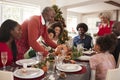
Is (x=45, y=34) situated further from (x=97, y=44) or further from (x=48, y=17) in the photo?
(x=97, y=44)

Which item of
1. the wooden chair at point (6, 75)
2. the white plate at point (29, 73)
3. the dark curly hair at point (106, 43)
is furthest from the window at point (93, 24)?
the wooden chair at point (6, 75)

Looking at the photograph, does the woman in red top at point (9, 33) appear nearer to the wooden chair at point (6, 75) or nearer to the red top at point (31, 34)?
the red top at point (31, 34)

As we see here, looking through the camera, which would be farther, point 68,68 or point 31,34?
point 31,34

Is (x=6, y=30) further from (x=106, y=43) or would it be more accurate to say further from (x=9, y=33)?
(x=106, y=43)

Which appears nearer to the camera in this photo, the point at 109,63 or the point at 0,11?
the point at 109,63

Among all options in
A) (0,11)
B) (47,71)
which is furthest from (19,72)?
A: (0,11)

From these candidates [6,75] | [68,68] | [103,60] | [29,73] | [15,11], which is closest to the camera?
[6,75]

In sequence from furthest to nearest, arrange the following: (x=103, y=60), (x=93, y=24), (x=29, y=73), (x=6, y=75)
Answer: (x=93, y=24) → (x=103, y=60) → (x=29, y=73) → (x=6, y=75)

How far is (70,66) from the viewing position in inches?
62.9

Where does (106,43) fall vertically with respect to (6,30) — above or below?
below

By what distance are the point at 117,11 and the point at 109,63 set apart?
263 inches

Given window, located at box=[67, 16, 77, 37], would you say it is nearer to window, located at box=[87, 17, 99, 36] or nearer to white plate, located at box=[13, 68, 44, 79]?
window, located at box=[87, 17, 99, 36]

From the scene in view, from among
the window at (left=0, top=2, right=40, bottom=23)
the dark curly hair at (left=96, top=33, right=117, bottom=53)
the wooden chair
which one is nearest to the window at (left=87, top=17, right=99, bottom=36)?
the window at (left=0, top=2, right=40, bottom=23)

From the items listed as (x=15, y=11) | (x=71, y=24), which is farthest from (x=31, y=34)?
(x=71, y=24)
